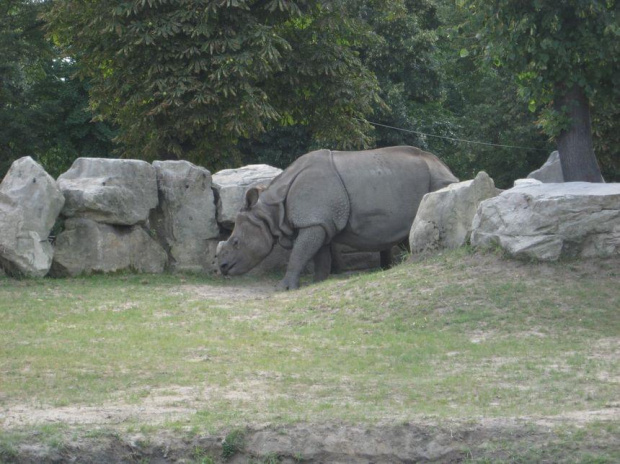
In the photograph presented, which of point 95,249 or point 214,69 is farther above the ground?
point 214,69

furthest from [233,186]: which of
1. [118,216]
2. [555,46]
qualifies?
[555,46]

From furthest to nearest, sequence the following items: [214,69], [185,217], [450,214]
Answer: [214,69]
[185,217]
[450,214]

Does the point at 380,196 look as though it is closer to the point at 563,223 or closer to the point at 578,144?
the point at 578,144

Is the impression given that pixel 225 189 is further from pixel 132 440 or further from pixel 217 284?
pixel 132 440

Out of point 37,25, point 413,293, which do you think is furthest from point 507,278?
point 37,25

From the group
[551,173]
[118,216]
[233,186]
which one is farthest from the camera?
[551,173]

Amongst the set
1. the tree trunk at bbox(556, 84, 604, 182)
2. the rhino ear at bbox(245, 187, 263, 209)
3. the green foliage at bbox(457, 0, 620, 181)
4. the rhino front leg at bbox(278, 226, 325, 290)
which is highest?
the green foliage at bbox(457, 0, 620, 181)

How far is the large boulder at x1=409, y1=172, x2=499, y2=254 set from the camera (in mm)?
15070

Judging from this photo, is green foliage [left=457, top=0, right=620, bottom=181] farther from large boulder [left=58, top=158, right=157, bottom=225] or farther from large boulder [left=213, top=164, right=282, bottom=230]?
large boulder [left=58, top=158, right=157, bottom=225]

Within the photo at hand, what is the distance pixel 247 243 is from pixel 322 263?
1.33 meters

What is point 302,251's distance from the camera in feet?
56.6

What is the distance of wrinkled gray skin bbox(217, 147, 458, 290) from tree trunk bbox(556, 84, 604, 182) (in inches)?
103

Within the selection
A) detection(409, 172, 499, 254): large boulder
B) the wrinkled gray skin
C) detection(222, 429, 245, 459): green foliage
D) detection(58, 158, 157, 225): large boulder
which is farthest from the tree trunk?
detection(222, 429, 245, 459): green foliage

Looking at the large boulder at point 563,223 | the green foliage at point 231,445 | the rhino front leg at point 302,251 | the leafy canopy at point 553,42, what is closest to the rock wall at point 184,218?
the large boulder at point 563,223
